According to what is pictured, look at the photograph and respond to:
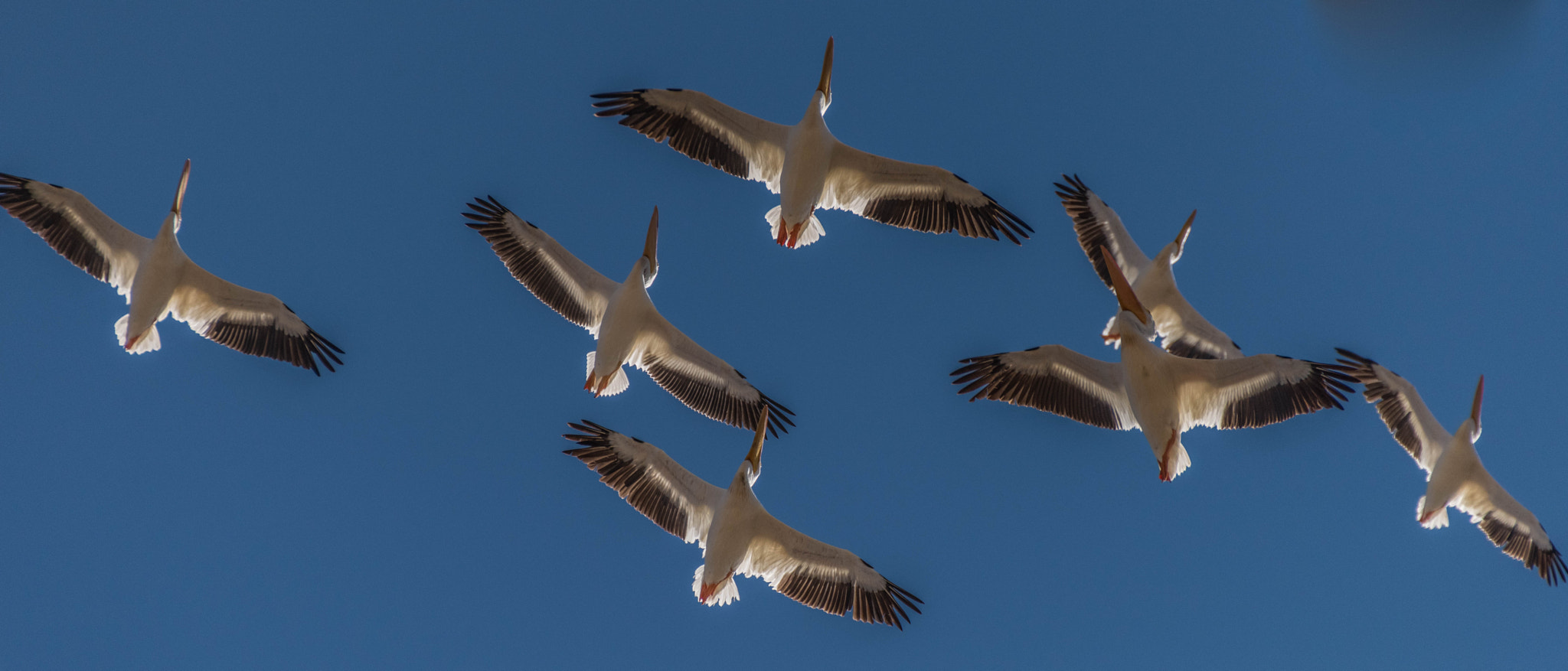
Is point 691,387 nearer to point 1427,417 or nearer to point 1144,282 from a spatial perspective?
point 1144,282

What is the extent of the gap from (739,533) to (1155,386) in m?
2.96

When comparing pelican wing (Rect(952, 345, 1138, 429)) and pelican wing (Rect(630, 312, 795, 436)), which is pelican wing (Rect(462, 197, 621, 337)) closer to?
pelican wing (Rect(630, 312, 795, 436))

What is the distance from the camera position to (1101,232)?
9.77 m

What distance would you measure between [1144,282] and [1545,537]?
4049 millimetres

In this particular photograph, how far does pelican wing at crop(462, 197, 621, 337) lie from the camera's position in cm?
845

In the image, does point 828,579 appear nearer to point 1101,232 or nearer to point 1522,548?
point 1101,232

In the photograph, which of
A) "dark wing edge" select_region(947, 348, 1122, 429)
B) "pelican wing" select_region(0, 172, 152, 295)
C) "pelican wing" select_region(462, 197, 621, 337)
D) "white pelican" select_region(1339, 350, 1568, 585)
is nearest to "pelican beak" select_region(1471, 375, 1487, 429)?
"white pelican" select_region(1339, 350, 1568, 585)

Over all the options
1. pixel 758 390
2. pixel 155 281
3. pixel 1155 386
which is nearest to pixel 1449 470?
pixel 1155 386

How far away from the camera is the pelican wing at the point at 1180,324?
30.0 feet

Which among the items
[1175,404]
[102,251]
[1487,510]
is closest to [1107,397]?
[1175,404]

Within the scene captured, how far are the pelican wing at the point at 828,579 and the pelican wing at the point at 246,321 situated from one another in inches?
163

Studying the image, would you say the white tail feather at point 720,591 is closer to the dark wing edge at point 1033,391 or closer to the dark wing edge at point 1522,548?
the dark wing edge at point 1033,391

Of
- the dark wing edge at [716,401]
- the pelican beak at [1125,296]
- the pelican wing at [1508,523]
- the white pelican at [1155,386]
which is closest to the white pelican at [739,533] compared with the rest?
the dark wing edge at [716,401]

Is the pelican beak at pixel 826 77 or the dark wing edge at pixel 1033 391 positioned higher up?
the pelican beak at pixel 826 77
